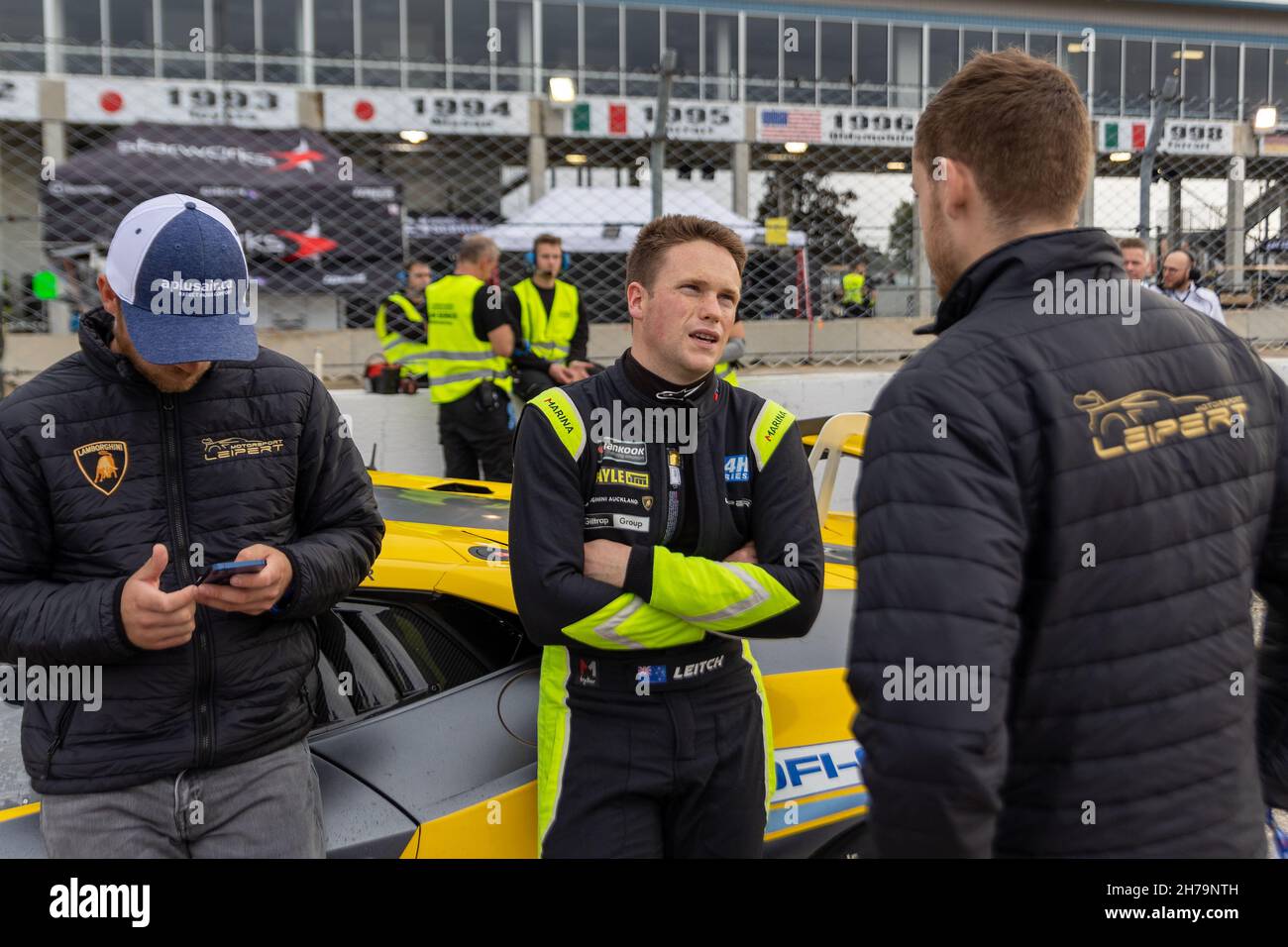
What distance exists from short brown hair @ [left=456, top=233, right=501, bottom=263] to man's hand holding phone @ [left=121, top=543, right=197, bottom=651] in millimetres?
5384

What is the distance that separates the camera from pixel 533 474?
2.16 m

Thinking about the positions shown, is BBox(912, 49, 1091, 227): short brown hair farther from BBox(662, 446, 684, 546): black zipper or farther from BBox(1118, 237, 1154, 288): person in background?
BBox(1118, 237, 1154, 288): person in background

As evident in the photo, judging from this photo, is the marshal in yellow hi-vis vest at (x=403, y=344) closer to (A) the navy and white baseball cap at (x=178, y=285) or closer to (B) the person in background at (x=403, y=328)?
(B) the person in background at (x=403, y=328)

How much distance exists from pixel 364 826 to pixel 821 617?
115cm

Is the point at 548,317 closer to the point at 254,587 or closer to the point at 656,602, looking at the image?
the point at 656,602

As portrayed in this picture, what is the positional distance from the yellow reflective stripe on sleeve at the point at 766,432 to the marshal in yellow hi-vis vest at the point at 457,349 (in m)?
4.48

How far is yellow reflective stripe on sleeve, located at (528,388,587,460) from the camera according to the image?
7.17 feet

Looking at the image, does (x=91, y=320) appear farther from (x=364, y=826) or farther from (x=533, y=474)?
(x=364, y=826)

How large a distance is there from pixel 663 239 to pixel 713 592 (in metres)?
0.80

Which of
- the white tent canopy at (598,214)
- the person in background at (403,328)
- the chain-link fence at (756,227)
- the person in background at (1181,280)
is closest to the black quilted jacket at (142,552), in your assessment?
the chain-link fence at (756,227)

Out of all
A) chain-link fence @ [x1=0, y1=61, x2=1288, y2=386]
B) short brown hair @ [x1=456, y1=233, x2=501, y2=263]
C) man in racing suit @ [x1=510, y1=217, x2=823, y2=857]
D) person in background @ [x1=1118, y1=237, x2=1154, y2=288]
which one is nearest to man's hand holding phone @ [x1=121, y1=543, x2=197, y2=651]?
man in racing suit @ [x1=510, y1=217, x2=823, y2=857]

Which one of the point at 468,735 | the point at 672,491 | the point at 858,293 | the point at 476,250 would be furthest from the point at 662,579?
the point at 858,293

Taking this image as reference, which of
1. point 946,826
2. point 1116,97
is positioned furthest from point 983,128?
point 1116,97

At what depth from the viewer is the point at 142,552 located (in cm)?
192
